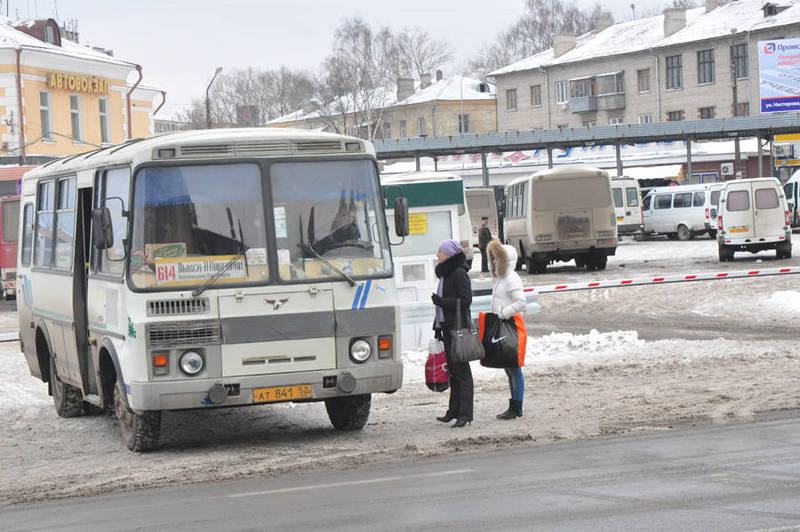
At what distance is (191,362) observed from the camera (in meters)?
9.85

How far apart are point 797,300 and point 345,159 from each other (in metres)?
13.4

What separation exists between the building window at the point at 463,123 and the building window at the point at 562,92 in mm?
16925

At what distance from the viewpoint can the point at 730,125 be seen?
5303 cm

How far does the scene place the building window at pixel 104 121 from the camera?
49375 millimetres

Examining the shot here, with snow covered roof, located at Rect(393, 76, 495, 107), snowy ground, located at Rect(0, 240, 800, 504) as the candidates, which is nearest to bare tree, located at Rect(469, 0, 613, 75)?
snow covered roof, located at Rect(393, 76, 495, 107)

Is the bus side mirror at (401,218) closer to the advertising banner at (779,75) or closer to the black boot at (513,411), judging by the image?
the black boot at (513,411)

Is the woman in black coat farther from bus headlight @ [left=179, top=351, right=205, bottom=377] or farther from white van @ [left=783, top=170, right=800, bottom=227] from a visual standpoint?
white van @ [left=783, top=170, right=800, bottom=227]

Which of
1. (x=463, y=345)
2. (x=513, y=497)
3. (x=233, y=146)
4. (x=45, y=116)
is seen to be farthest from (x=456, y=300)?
(x=45, y=116)

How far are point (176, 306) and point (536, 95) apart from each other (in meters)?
79.0

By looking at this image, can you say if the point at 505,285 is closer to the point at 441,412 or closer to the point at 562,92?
the point at 441,412

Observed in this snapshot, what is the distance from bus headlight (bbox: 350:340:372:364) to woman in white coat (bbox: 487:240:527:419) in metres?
1.53

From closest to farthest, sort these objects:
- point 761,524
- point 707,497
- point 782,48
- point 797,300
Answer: point 761,524, point 707,497, point 797,300, point 782,48

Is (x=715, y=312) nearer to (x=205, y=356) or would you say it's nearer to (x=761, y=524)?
(x=205, y=356)

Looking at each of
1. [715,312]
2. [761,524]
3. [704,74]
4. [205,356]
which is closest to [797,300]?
[715,312]
